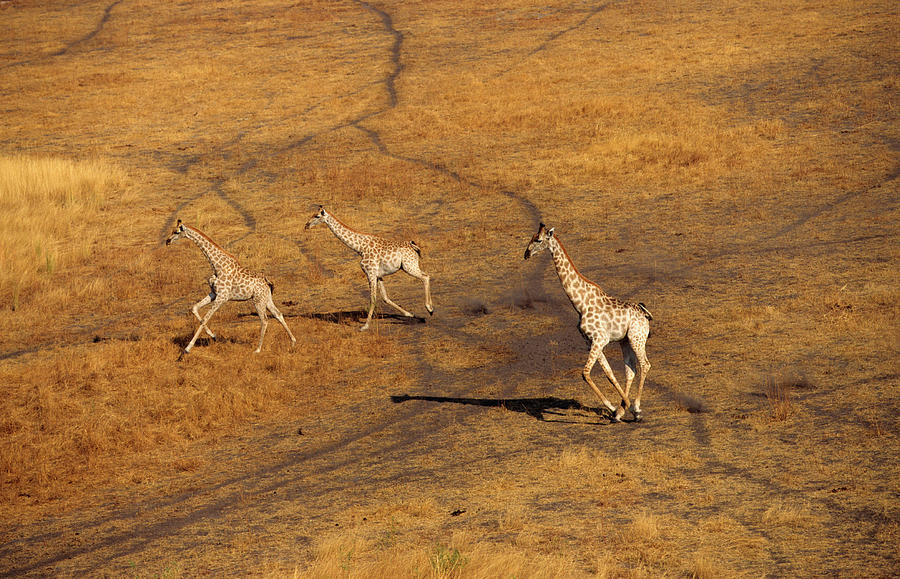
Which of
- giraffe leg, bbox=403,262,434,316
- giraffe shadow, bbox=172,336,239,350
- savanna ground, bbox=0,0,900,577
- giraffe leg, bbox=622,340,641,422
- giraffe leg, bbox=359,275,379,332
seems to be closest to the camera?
savanna ground, bbox=0,0,900,577

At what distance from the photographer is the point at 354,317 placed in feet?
67.7

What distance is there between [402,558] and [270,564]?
1.47 metres

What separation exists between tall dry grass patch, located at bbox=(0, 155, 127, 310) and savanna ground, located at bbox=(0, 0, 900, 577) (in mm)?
129

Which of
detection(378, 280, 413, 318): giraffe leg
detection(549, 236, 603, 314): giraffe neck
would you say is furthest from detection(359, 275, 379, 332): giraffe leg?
detection(549, 236, 603, 314): giraffe neck

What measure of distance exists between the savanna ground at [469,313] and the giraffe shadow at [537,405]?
8 cm

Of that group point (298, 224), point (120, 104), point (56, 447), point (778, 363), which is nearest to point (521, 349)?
point (778, 363)

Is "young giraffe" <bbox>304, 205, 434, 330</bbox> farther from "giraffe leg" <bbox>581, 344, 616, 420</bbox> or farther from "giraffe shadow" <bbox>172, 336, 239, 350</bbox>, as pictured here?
"giraffe leg" <bbox>581, 344, 616, 420</bbox>

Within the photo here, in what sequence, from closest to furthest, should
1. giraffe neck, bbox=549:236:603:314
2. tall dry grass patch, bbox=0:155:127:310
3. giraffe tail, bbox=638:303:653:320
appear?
1. giraffe tail, bbox=638:303:653:320
2. giraffe neck, bbox=549:236:603:314
3. tall dry grass patch, bbox=0:155:127:310

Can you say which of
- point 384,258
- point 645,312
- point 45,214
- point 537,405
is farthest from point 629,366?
point 45,214

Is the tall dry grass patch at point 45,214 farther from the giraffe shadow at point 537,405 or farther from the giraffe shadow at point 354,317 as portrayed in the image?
the giraffe shadow at point 537,405

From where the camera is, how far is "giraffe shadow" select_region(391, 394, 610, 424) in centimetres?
1490

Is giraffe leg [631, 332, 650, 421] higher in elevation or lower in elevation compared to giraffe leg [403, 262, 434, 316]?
higher

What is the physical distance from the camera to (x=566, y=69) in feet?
140

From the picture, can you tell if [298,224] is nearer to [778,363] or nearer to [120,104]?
[778,363]
